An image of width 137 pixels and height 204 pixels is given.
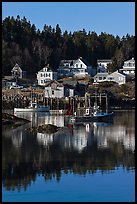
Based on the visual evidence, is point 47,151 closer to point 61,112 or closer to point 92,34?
point 61,112

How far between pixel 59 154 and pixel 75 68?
61.3 meters

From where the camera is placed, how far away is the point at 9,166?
1530 cm

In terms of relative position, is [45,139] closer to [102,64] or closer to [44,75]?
[44,75]

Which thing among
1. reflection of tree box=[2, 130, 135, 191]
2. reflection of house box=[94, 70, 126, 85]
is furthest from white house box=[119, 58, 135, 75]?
reflection of tree box=[2, 130, 135, 191]

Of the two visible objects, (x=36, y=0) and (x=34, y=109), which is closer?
(x=36, y=0)

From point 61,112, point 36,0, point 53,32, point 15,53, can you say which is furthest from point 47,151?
point 53,32

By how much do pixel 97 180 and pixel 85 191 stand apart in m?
1.24

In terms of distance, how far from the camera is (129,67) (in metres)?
77.6

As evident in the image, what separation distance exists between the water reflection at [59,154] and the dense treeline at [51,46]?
48.3 m

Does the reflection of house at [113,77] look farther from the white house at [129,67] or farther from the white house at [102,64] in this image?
the white house at [102,64]

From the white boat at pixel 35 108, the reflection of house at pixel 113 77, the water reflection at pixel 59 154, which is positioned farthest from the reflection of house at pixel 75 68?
the water reflection at pixel 59 154

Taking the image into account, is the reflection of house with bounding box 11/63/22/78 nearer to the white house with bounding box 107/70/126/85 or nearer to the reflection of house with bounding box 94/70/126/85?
the reflection of house with bounding box 94/70/126/85

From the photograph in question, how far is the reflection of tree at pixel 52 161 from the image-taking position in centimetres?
1391

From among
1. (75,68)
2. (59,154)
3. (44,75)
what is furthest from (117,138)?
(75,68)
